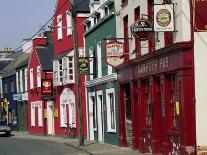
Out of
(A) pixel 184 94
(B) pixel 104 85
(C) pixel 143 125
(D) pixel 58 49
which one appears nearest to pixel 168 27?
(A) pixel 184 94

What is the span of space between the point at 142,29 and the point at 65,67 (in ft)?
67.6

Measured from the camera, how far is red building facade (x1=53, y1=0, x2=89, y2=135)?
40.0 m

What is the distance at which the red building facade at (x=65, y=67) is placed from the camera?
40031 millimetres

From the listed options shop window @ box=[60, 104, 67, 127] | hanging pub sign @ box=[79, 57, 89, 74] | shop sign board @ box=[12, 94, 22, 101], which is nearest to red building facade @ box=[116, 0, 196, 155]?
hanging pub sign @ box=[79, 57, 89, 74]

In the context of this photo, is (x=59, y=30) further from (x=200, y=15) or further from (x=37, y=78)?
(x=200, y=15)

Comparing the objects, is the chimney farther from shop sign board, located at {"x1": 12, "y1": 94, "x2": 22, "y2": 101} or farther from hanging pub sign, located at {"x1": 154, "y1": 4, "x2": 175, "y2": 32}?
hanging pub sign, located at {"x1": 154, "y1": 4, "x2": 175, "y2": 32}

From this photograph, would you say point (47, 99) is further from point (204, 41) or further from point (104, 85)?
point (204, 41)

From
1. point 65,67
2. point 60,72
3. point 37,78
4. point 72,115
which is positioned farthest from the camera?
point 37,78

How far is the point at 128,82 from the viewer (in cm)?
2645

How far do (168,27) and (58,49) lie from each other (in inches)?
1039

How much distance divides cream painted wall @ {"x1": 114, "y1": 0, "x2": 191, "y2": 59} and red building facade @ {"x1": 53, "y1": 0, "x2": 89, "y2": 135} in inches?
425

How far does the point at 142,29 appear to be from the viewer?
20.9 meters

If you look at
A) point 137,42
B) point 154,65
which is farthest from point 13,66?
point 154,65

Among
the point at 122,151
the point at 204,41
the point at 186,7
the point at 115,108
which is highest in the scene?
the point at 186,7
